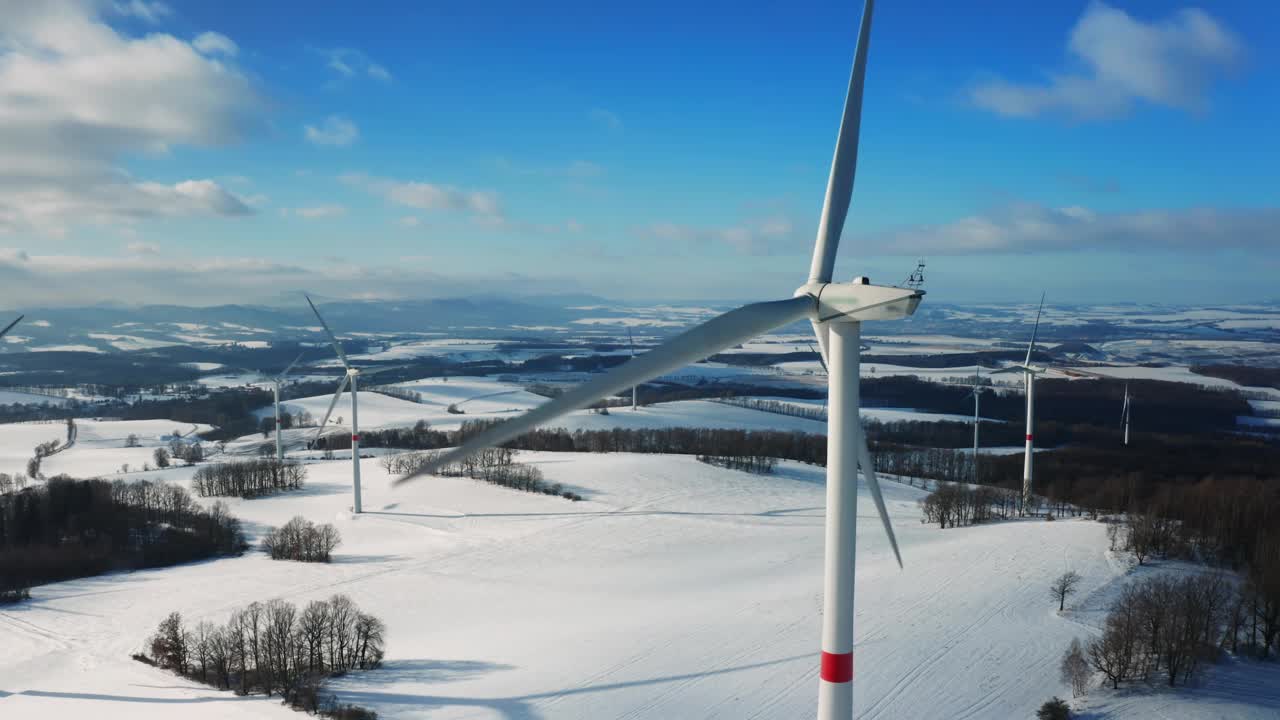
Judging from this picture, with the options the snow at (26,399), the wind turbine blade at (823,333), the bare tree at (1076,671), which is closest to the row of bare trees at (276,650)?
the wind turbine blade at (823,333)

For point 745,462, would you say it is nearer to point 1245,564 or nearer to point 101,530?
point 1245,564

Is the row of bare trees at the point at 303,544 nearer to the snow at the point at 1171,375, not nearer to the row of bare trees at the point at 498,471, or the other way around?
the row of bare trees at the point at 498,471

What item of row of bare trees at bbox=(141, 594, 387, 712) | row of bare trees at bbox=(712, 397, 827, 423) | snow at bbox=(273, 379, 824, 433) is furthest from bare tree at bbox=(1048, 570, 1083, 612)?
row of bare trees at bbox=(712, 397, 827, 423)

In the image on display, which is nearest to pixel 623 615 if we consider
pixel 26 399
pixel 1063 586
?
pixel 1063 586

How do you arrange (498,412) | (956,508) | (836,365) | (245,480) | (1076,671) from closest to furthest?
(836,365) < (1076,671) < (956,508) < (245,480) < (498,412)

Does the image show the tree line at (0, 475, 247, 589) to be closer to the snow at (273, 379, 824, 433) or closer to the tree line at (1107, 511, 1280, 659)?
the snow at (273, 379, 824, 433)

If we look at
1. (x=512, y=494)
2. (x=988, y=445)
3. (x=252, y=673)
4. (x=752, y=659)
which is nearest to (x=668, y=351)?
Answer: (x=752, y=659)
